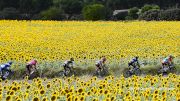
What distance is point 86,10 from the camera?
52.0 m

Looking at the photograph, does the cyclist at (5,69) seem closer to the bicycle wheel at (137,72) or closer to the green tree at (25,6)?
the bicycle wheel at (137,72)

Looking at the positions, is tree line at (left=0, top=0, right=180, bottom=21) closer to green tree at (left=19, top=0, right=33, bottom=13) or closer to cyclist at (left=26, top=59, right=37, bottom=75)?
green tree at (left=19, top=0, right=33, bottom=13)

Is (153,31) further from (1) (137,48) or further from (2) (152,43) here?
(1) (137,48)

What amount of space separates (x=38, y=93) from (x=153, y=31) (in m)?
20.4

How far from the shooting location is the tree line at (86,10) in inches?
1827

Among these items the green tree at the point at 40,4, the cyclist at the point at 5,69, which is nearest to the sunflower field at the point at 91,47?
the cyclist at the point at 5,69

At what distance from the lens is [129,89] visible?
32.9 ft

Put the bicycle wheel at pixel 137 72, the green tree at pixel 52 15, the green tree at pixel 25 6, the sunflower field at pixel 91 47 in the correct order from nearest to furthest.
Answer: the bicycle wheel at pixel 137 72, the sunflower field at pixel 91 47, the green tree at pixel 52 15, the green tree at pixel 25 6

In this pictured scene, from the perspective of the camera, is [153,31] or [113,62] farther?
[153,31]

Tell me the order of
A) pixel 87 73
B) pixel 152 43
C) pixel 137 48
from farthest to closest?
pixel 152 43 → pixel 137 48 → pixel 87 73

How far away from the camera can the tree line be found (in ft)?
152

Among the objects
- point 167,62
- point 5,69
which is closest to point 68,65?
point 5,69

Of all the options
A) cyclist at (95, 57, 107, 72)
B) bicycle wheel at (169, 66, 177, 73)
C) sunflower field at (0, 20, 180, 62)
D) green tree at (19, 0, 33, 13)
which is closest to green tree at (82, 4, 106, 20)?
green tree at (19, 0, 33, 13)

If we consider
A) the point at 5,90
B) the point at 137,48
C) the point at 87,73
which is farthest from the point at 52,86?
the point at 137,48
